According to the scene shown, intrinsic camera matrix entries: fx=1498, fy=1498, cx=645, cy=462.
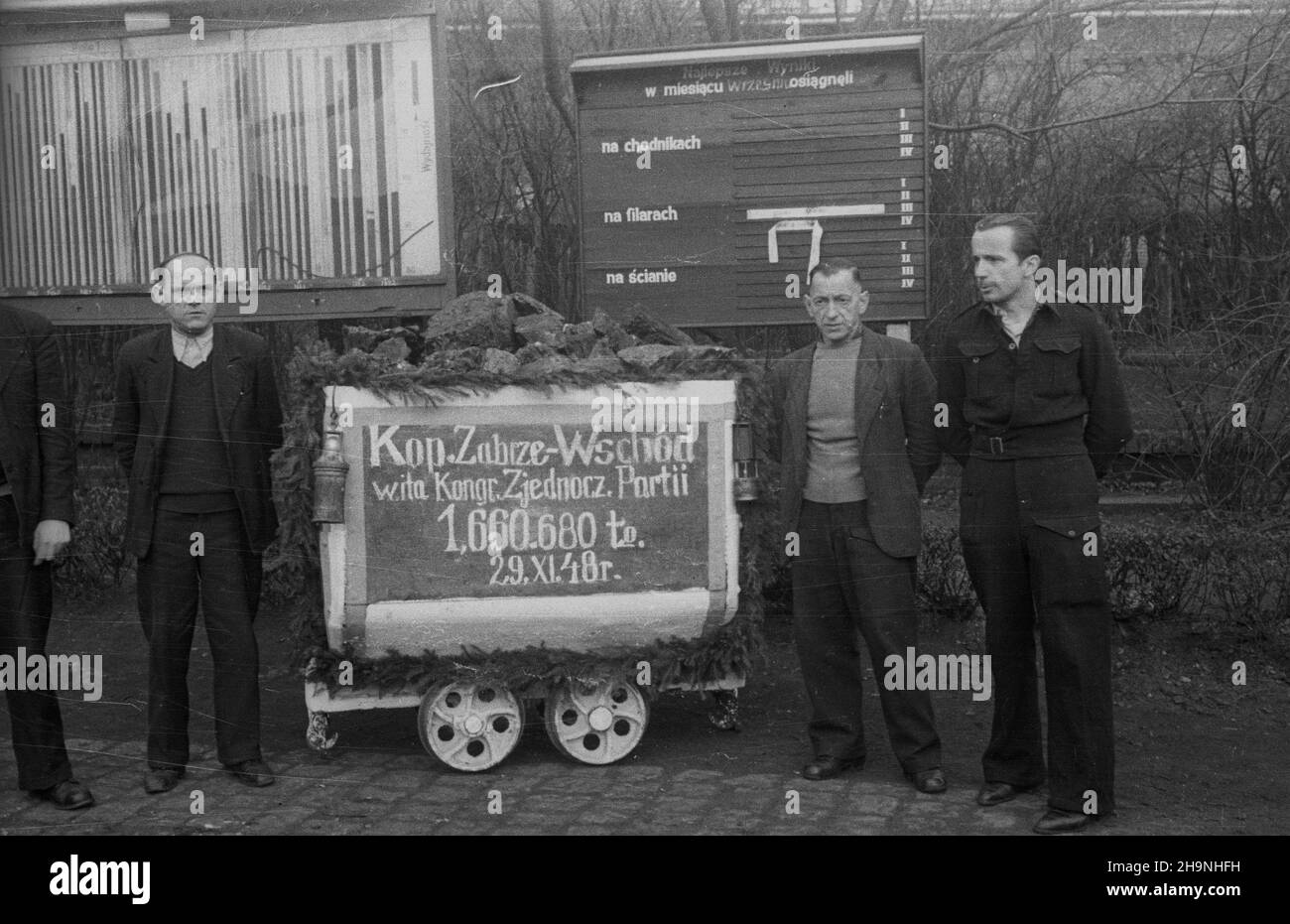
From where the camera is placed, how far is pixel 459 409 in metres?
5.11

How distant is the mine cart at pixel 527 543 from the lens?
16.7ft

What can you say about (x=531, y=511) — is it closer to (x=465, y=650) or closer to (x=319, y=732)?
(x=465, y=650)

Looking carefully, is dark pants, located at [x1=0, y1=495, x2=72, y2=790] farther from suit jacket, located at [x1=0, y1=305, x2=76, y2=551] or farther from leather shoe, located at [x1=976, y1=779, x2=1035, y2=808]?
leather shoe, located at [x1=976, y1=779, x2=1035, y2=808]

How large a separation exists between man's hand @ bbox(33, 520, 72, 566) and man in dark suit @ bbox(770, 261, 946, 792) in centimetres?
241

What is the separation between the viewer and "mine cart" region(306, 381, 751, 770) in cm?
509

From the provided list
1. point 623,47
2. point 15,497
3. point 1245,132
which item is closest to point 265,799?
point 15,497

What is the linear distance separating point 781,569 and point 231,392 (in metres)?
2.57

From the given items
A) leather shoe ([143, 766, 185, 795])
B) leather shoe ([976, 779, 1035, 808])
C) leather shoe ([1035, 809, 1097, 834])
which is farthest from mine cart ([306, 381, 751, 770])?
leather shoe ([1035, 809, 1097, 834])

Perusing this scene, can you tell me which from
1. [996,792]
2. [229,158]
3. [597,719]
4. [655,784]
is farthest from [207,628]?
[996,792]

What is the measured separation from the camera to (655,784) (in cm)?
506

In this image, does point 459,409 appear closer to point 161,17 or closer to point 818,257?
point 818,257

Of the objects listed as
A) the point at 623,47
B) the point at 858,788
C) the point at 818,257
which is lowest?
the point at 858,788
